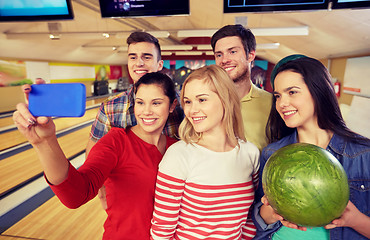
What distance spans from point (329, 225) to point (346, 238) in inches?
8.4

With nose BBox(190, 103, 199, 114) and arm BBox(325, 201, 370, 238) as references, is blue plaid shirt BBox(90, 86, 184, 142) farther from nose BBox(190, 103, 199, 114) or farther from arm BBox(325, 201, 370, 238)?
arm BBox(325, 201, 370, 238)

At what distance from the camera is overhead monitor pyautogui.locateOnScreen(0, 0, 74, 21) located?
1750 millimetres

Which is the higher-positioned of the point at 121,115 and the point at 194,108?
the point at 194,108

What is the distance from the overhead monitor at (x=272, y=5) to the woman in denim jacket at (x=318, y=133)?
0.81m

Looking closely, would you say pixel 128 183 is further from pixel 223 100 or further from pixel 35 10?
pixel 35 10

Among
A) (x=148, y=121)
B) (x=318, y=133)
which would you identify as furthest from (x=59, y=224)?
(x=318, y=133)

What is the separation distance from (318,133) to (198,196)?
0.56 m

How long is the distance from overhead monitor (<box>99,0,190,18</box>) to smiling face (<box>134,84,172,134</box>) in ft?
2.93

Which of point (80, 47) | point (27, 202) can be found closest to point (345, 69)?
point (27, 202)

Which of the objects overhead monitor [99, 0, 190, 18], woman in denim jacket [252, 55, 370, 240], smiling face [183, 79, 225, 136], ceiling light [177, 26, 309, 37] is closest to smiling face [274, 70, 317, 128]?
woman in denim jacket [252, 55, 370, 240]

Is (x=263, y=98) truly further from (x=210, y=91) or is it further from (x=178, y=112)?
(x=210, y=91)

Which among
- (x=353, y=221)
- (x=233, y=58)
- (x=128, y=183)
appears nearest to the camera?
(x=353, y=221)

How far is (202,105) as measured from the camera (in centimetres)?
95

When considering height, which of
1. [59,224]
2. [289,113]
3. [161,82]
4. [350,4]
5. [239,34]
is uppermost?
[350,4]
